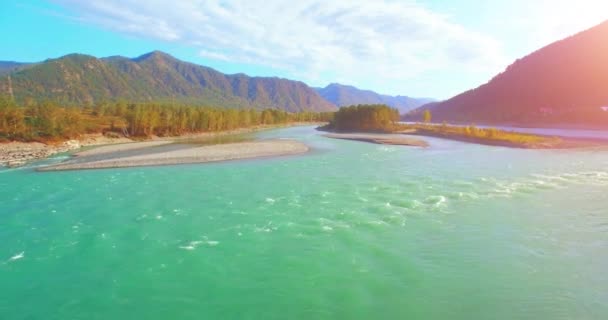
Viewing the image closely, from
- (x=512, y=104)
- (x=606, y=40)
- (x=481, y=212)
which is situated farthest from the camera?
(x=512, y=104)

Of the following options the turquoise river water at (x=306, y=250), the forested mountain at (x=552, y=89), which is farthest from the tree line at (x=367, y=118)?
the turquoise river water at (x=306, y=250)

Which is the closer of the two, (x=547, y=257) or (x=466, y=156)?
(x=547, y=257)

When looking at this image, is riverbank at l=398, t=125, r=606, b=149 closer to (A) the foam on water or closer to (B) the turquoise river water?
(B) the turquoise river water

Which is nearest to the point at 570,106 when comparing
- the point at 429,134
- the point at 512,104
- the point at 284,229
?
the point at 512,104

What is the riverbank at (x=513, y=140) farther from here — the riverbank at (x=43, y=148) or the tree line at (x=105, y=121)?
the tree line at (x=105, y=121)

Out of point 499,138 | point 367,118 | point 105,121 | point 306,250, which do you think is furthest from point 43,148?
point 367,118

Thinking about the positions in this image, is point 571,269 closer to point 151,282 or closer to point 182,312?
point 182,312

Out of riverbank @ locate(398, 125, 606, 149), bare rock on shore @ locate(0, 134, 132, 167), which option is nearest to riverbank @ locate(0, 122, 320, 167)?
bare rock on shore @ locate(0, 134, 132, 167)
